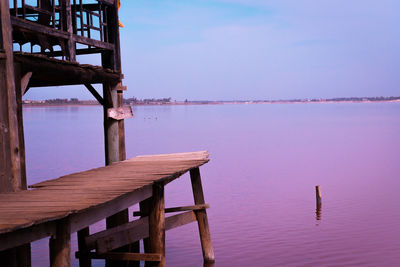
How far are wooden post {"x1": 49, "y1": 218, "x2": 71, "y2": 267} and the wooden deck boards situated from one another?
18cm

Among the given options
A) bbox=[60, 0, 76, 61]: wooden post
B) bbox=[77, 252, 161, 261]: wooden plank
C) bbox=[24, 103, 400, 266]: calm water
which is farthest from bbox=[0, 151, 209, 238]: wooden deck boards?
bbox=[24, 103, 400, 266]: calm water

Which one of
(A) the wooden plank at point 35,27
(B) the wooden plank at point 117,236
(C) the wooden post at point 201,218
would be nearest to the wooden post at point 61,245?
(B) the wooden plank at point 117,236

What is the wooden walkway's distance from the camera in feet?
17.7

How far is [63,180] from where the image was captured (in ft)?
28.7

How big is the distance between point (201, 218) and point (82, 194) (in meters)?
4.67

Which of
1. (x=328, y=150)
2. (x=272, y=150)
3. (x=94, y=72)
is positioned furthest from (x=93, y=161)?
(x=94, y=72)

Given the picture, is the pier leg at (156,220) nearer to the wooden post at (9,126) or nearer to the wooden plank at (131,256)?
the wooden plank at (131,256)

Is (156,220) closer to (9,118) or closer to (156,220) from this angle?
(156,220)

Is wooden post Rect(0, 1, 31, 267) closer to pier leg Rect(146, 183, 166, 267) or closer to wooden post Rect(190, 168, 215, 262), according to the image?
pier leg Rect(146, 183, 166, 267)

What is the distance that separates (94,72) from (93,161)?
2697 cm

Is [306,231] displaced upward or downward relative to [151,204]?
downward

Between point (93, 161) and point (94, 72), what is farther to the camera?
point (93, 161)

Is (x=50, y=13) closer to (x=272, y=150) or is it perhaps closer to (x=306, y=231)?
(x=306, y=231)

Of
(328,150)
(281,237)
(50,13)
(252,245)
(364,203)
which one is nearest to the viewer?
(50,13)
